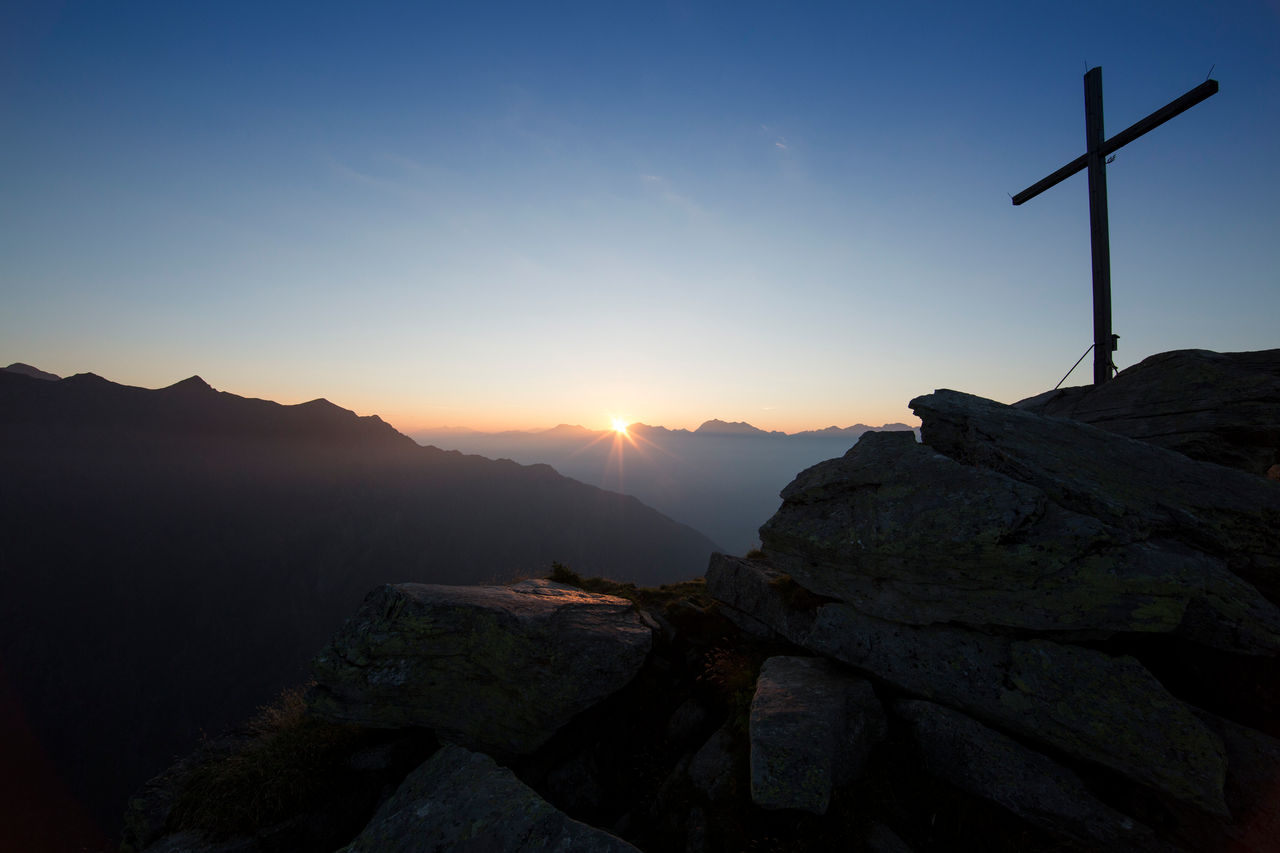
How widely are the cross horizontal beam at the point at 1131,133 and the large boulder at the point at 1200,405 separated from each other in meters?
5.96

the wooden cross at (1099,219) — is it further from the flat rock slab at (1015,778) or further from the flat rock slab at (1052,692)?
the flat rock slab at (1015,778)

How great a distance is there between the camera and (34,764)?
129625 millimetres

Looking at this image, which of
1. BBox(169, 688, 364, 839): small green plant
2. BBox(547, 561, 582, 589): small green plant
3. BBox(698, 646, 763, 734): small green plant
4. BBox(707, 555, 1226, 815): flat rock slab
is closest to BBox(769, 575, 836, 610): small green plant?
BBox(707, 555, 1226, 815): flat rock slab

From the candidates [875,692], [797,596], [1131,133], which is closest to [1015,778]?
[875,692]

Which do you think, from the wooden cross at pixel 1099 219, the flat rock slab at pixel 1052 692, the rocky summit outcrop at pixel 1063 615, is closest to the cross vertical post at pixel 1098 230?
the wooden cross at pixel 1099 219

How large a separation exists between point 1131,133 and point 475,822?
2153 cm

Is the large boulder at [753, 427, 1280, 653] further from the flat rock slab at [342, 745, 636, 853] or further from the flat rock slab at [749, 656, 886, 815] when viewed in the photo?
the flat rock slab at [342, 745, 636, 853]

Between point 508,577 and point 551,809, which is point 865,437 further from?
point 508,577

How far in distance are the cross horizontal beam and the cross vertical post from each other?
0.30m

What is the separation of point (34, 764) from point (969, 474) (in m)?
218

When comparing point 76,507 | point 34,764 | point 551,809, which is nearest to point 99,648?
point 34,764

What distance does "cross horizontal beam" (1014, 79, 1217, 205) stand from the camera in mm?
12227

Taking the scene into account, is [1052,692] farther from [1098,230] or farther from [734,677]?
[1098,230]

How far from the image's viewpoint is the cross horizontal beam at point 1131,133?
1223cm
